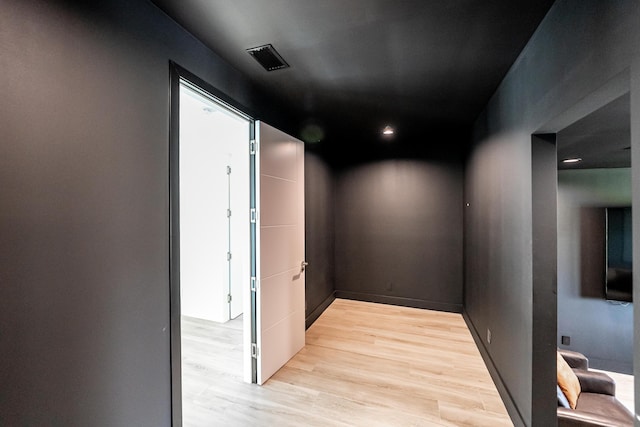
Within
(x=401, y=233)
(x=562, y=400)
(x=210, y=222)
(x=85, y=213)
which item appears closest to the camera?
(x=85, y=213)

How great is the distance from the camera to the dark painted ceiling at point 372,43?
139 cm

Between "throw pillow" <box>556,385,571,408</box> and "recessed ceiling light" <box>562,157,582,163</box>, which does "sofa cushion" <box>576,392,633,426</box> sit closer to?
"throw pillow" <box>556,385,571,408</box>

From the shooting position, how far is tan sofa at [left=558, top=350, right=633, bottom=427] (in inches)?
67.3

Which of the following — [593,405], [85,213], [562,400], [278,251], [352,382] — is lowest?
[593,405]

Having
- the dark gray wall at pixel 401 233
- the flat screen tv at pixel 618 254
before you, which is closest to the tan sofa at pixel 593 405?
the dark gray wall at pixel 401 233

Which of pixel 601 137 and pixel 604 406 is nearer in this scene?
pixel 604 406

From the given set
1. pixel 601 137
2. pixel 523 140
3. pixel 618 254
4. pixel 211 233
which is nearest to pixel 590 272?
pixel 618 254

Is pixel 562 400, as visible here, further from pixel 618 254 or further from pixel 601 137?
pixel 618 254

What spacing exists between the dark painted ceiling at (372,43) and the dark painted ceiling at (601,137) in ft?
2.24

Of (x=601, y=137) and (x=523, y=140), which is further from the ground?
(x=601, y=137)

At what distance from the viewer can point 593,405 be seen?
2.19 meters

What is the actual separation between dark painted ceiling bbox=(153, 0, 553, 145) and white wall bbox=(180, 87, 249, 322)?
5.29 feet

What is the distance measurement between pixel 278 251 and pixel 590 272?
4777mm

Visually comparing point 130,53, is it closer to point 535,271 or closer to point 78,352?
point 78,352
